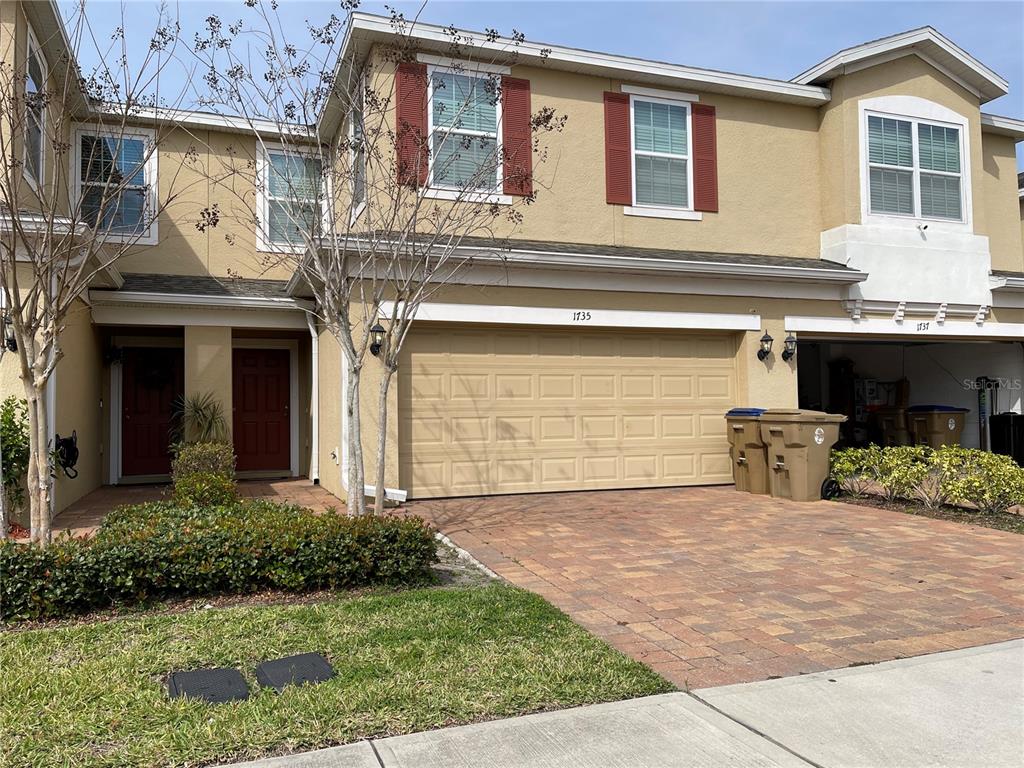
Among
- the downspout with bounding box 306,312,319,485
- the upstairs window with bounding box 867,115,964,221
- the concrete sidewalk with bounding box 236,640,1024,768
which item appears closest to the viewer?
the concrete sidewalk with bounding box 236,640,1024,768

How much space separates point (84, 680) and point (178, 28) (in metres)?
5.85

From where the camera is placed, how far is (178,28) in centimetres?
725

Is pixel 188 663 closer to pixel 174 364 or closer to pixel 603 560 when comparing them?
pixel 603 560

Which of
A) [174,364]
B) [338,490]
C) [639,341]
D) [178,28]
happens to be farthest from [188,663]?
[174,364]

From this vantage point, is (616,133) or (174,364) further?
(174,364)

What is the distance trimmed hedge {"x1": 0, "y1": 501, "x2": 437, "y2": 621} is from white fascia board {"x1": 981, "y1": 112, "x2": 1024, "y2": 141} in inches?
546

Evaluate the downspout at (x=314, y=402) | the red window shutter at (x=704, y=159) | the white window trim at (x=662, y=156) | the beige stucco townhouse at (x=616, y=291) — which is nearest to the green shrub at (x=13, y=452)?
the beige stucco townhouse at (x=616, y=291)

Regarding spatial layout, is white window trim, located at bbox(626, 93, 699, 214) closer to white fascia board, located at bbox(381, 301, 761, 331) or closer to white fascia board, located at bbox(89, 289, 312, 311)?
white fascia board, located at bbox(381, 301, 761, 331)

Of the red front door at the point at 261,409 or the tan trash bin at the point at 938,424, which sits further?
the tan trash bin at the point at 938,424

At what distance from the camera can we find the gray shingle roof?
12.0 m

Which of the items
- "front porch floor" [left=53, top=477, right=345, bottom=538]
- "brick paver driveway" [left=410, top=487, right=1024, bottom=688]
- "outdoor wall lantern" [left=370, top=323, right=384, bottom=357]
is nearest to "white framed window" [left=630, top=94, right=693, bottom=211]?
"outdoor wall lantern" [left=370, top=323, right=384, bottom=357]

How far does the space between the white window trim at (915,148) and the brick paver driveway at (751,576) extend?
5480mm

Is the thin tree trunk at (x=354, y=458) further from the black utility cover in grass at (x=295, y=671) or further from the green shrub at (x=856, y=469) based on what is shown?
the green shrub at (x=856, y=469)

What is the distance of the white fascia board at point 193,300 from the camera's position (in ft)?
37.6
